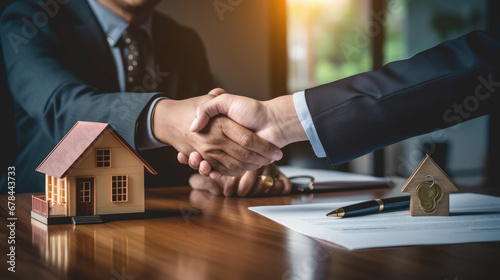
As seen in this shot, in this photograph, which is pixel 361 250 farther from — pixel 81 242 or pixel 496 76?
pixel 496 76

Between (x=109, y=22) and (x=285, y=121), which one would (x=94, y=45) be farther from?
(x=285, y=121)

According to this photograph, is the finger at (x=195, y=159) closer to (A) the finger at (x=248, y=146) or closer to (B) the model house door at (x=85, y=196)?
(A) the finger at (x=248, y=146)

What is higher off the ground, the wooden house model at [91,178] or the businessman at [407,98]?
the businessman at [407,98]

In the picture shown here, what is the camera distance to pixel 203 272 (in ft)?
1.57

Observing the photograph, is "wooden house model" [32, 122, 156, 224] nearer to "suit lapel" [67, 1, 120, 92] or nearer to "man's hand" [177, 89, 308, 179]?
"man's hand" [177, 89, 308, 179]

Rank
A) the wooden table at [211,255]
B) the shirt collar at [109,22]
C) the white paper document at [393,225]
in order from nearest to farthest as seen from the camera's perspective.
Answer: the wooden table at [211,255] < the white paper document at [393,225] < the shirt collar at [109,22]

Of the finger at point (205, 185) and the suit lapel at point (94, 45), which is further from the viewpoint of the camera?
the suit lapel at point (94, 45)

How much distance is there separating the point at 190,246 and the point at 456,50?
26.4 inches

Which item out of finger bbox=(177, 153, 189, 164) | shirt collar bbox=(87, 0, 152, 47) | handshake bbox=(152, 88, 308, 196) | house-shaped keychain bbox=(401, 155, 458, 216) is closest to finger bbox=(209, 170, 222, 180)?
handshake bbox=(152, 88, 308, 196)

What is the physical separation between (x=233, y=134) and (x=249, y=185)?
125 mm

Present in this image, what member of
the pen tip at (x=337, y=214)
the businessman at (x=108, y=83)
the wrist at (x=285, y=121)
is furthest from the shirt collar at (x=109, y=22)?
the pen tip at (x=337, y=214)

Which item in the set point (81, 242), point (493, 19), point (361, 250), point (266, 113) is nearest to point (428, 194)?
point (361, 250)

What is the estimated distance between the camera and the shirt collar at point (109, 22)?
1383 mm

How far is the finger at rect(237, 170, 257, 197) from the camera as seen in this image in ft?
3.50
